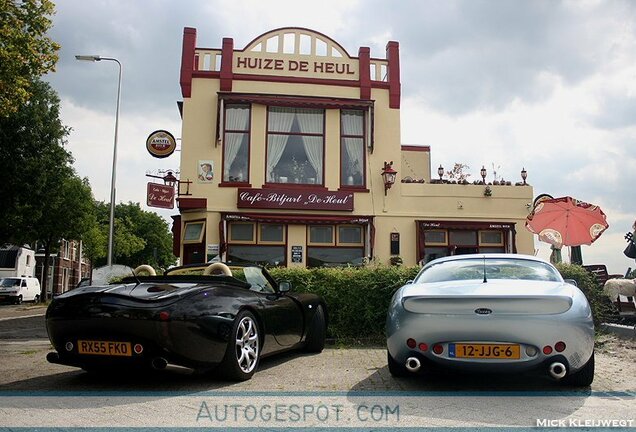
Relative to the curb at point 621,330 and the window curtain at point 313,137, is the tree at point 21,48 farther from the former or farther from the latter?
the curb at point 621,330

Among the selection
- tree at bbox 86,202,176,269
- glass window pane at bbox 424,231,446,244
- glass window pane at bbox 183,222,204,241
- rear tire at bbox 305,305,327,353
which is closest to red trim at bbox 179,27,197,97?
glass window pane at bbox 183,222,204,241

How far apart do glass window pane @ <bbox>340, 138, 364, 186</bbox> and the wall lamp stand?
30.1 inches

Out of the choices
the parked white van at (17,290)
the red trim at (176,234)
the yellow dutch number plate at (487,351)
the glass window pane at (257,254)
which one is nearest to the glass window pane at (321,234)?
the glass window pane at (257,254)

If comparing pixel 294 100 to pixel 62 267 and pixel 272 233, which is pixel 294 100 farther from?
pixel 62 267

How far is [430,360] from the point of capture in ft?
17.0

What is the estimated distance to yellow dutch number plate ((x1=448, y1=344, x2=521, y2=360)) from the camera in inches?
195

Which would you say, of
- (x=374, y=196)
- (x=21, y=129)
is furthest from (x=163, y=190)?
(x=21, y=129)

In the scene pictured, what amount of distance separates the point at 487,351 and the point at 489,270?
1340 mm

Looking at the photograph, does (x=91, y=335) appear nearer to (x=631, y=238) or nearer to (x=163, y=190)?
(x=631, y=238)

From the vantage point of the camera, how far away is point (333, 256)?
18.2 meters

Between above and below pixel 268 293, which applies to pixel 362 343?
below

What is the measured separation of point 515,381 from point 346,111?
1407 cm

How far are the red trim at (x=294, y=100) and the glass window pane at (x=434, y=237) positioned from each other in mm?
4568

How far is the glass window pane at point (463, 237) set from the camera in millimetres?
18683
